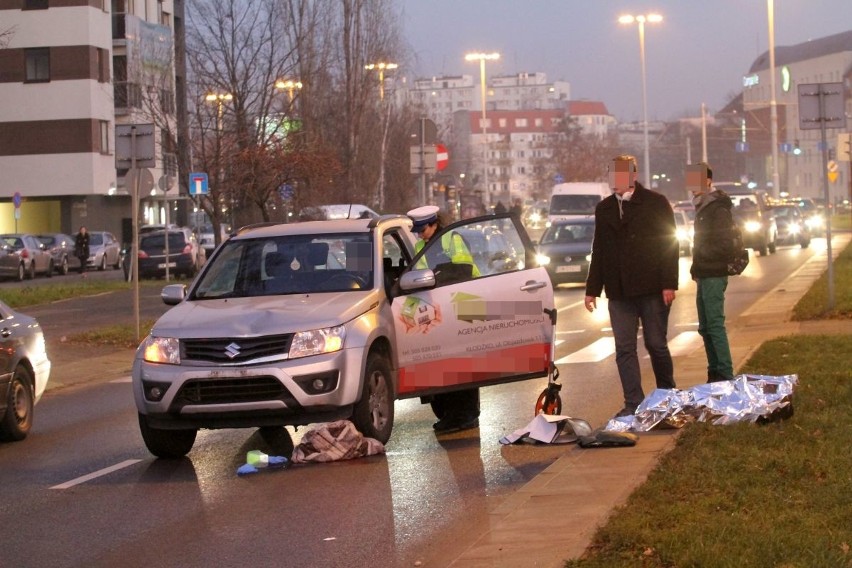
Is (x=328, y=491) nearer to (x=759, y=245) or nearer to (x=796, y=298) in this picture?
(x=796, y=298)

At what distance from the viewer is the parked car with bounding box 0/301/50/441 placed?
39.1 ft

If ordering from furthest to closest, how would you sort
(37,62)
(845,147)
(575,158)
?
(575,158), (37,62), (845,147)

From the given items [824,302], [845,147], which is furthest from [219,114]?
[824,302]

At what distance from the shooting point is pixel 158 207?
78.5 m

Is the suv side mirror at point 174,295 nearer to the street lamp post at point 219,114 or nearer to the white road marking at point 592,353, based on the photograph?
the white road marking at point 592,353

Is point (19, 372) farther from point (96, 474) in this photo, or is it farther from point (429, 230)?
point (429, 230)

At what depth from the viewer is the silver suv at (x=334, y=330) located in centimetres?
1004

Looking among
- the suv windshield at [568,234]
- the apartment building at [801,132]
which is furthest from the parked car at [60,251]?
the apartment building at [801,132]

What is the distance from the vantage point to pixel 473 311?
11.4 metres

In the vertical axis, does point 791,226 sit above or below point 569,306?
above

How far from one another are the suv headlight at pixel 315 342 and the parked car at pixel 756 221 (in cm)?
3487

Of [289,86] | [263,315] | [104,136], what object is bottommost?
[263,315]

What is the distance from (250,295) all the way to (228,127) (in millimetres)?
23237

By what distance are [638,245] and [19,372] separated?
17.6 ft
